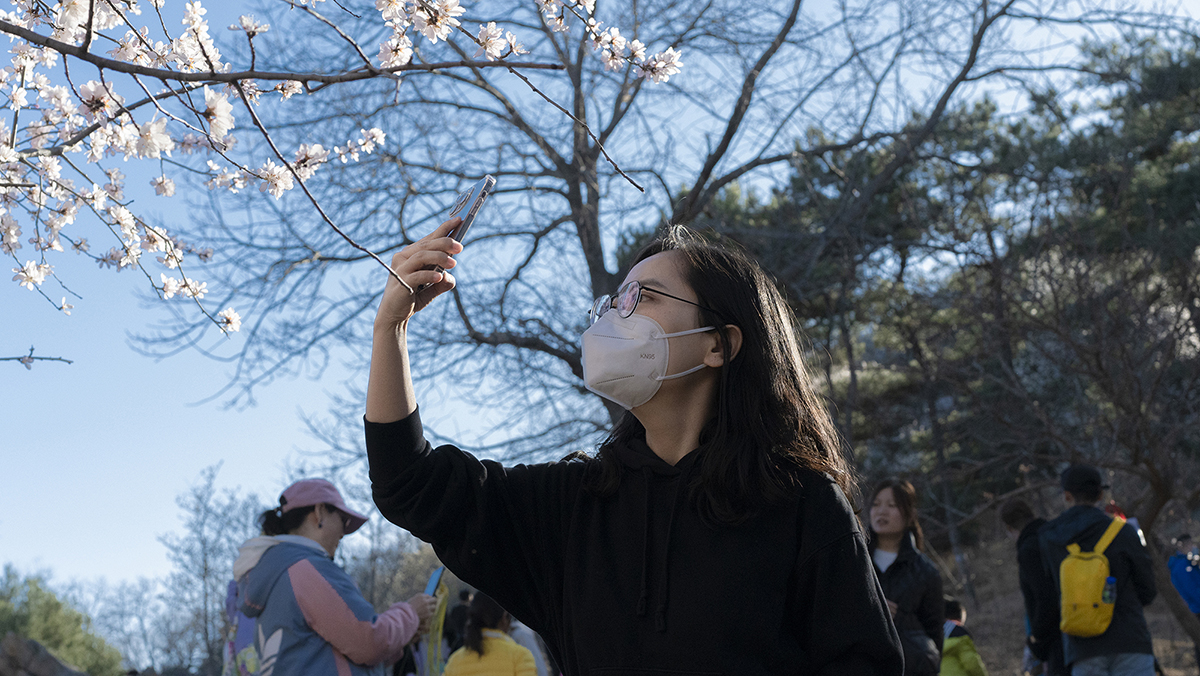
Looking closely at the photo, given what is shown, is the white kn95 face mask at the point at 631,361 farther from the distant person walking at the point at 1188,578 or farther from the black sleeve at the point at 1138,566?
the distant person walking at the point at 1188,578

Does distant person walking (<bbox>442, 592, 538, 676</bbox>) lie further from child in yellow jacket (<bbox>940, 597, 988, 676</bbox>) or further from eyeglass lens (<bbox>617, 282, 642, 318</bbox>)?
eyeglass lens (<bbox>617, 282, 642, 318</bbox>)

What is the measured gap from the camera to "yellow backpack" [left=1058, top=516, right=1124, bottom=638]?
4480 mm

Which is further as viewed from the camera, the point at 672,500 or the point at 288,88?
the point at 288,88

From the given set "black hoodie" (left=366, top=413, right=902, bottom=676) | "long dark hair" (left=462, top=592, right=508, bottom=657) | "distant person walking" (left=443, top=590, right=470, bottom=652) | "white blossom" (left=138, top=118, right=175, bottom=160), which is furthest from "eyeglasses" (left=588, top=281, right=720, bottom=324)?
"distant person walking" (left=443, top=590, right=470, bottom=652)

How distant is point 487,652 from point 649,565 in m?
3.41

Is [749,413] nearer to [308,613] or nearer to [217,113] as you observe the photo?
[217,113]

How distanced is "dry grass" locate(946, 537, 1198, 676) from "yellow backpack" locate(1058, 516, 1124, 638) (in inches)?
303

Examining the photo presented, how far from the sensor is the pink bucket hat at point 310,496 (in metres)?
3.74

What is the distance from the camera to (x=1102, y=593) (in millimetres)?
4480

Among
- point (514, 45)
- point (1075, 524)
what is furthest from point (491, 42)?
point (1075, 524)

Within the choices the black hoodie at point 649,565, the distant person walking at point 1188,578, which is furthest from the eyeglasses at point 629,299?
the distant person walking at point 1188,578

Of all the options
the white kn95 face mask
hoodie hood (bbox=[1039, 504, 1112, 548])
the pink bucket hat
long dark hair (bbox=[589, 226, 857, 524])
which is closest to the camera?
long dark hair (bbox=[589, 226, 857, 524])

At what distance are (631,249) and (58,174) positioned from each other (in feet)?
24.8

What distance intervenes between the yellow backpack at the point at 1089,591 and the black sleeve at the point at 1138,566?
0.22 ft
